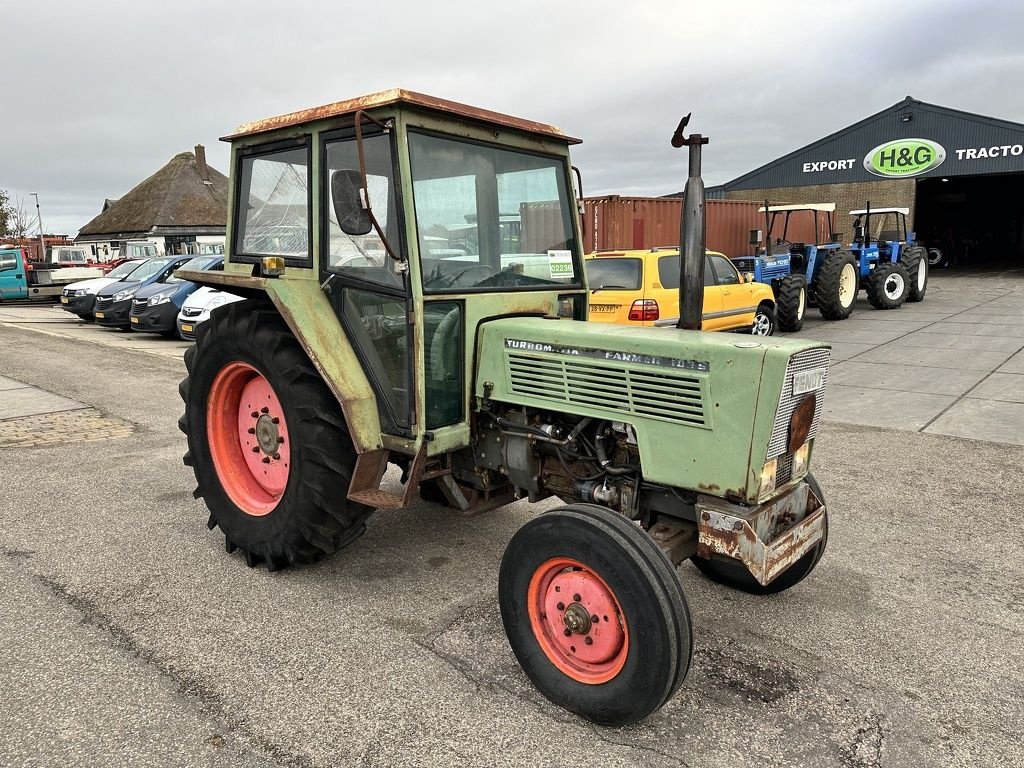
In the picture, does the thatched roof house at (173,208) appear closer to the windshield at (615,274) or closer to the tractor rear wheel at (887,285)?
the tractor rear wheel at (887,285)

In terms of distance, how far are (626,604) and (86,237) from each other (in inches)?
2019

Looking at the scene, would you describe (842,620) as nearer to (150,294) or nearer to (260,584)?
(260,584)

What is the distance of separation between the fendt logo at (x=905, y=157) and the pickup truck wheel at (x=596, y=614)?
88.8ft

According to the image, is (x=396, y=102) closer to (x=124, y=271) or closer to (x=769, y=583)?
(x=769, y=583)

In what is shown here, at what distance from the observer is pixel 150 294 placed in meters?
13.2

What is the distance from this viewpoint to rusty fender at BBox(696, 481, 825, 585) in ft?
8.84

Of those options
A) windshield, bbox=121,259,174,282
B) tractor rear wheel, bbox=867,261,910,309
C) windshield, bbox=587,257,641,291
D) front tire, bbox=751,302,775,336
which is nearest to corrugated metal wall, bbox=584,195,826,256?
tractor rear wheel, bbox=867,261,910,309

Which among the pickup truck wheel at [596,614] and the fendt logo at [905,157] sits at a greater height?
the fendt logo at [905,157]

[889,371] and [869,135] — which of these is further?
[869,135]

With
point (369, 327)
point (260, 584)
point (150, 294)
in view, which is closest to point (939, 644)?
point (369, 327)

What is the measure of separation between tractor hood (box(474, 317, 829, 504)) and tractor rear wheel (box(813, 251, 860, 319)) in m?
13.0

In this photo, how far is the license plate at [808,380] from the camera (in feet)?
8.82

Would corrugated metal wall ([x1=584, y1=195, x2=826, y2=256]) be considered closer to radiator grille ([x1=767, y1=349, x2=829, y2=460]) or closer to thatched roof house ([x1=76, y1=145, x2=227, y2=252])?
radiator grille ([x1=767, y1=349, x2=829, y2=460])


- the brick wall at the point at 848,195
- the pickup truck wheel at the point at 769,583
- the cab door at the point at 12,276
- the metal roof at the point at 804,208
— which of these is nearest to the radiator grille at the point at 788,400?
the pickup truck wheel at the point at 769,583
